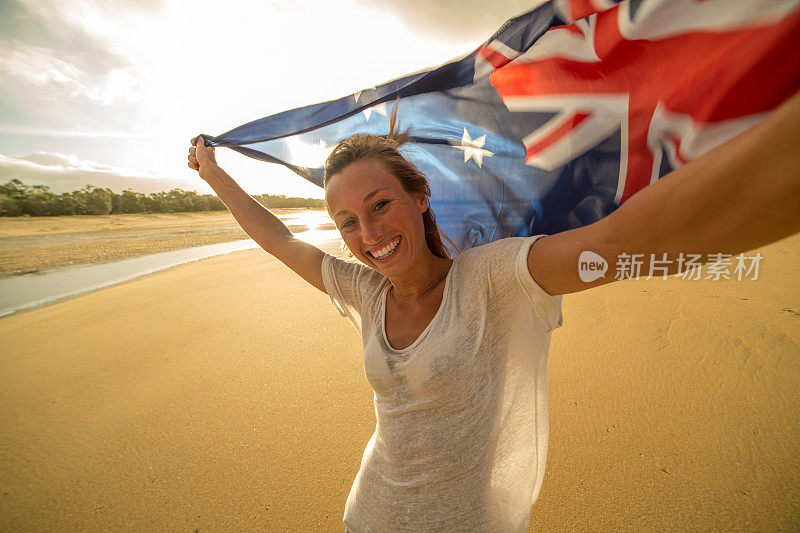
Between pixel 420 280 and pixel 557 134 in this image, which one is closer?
pixel 420 280

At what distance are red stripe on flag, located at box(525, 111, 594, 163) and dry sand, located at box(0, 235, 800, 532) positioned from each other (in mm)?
2128

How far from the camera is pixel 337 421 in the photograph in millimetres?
2846

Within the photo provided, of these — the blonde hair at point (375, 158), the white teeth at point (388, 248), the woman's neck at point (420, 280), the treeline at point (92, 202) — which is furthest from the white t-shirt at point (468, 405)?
the treeline at point (92, 202)

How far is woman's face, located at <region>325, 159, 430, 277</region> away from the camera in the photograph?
4.84 ft

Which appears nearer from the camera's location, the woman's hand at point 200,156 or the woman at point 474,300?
the woman at point 474,300

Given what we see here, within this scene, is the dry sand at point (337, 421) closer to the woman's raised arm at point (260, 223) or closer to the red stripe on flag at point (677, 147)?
the woman's raised arm at point (260, 223)

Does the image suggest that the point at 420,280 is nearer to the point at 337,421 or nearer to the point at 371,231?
the point at 371,231

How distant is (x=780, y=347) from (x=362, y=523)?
13.2ft

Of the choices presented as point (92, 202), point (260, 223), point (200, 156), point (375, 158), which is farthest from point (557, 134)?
point (92, 202)

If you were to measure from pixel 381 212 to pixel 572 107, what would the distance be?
1093 millimetres

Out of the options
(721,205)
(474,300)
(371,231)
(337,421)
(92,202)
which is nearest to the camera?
(721,205)

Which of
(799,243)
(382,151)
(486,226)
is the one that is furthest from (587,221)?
(799,243)

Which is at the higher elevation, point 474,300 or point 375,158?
point 375,158

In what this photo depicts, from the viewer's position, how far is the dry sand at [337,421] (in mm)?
2023
